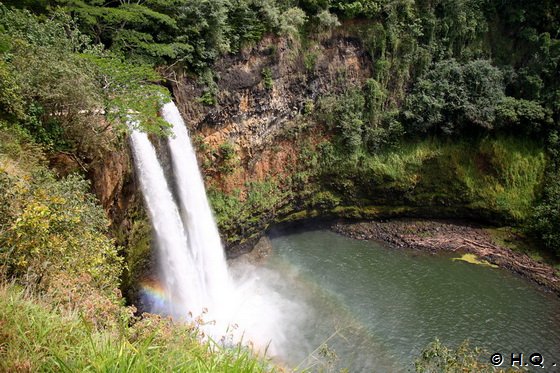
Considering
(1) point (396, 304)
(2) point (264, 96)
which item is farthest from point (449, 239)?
(2) point (264, 96)

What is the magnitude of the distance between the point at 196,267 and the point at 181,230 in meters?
1.48

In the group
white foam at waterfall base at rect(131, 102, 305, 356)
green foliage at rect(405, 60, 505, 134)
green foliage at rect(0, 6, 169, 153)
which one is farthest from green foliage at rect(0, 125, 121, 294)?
green foliage at rect(405, 60, 505, 134)

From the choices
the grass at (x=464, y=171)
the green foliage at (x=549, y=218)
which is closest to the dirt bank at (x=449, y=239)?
the green foliage at (x=549, y=218)

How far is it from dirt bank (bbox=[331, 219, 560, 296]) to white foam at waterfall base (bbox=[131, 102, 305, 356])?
5.87m

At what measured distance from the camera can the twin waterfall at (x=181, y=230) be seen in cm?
1035

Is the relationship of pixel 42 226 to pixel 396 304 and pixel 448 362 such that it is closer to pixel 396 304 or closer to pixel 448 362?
pixel 448 362

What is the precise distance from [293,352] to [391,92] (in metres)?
13.0

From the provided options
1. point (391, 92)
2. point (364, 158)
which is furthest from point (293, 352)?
point (391, 92)

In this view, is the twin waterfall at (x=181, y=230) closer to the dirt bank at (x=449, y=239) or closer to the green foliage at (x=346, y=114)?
the green foliage at (x=346, y=114)

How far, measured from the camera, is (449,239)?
1752 centimetres

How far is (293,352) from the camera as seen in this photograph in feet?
36.5

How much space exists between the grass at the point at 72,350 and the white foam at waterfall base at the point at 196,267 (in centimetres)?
677

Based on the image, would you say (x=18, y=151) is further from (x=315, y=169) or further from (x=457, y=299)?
(x=457, y=299)

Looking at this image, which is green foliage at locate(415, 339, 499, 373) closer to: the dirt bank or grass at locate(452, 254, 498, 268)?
grass at locate(452, 254, 498, 268)
